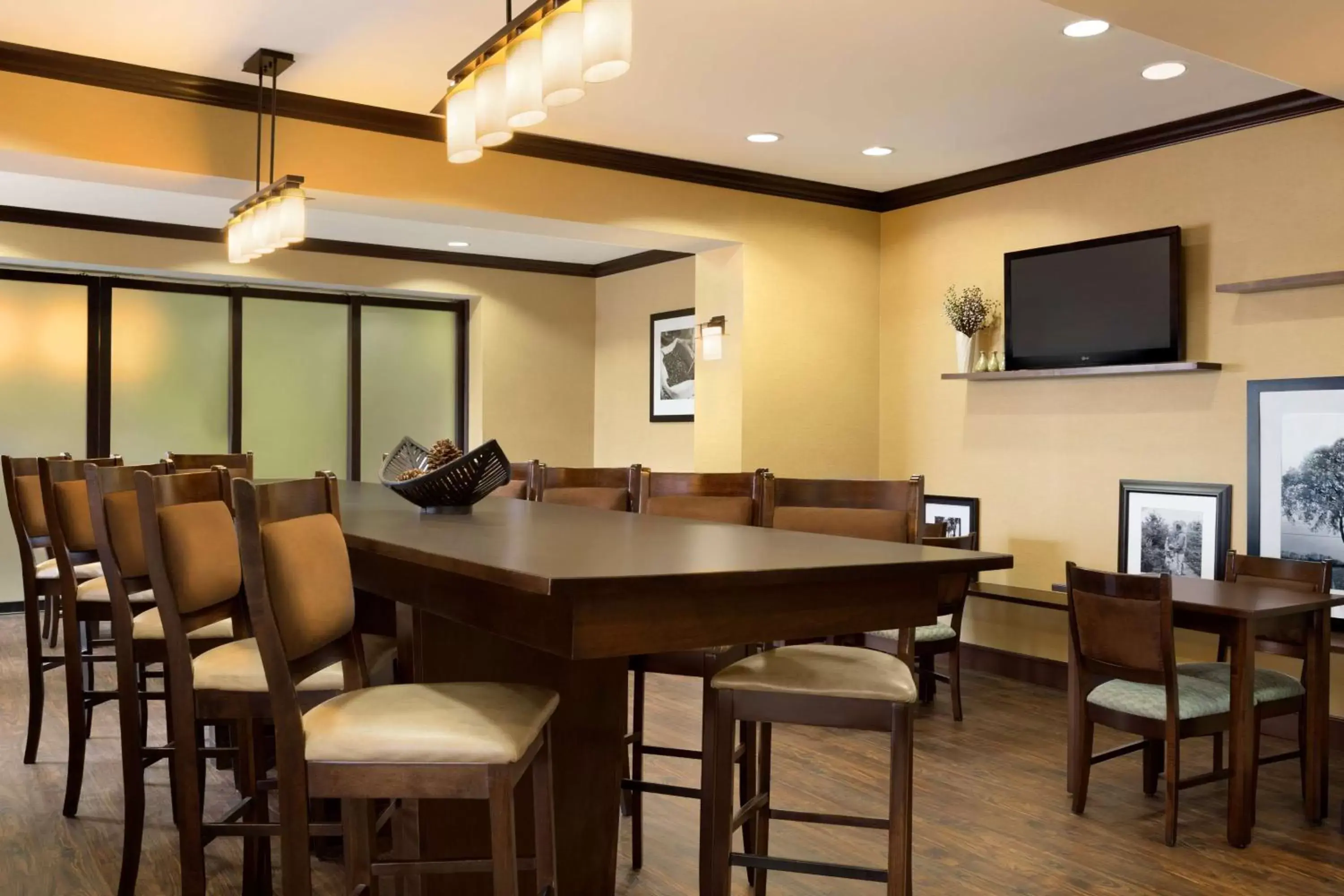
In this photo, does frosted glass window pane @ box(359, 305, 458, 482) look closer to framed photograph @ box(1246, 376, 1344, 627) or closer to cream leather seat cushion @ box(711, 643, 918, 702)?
framed photograph @ box(1246, 376, 1344, 627)

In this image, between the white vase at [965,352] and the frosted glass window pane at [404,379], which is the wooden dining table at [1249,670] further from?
the frosted glass window pane at [404,379]

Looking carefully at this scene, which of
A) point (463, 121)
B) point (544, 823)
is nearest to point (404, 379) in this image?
point (463, 121)

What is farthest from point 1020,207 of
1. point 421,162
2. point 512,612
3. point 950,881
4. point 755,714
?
point 512,612

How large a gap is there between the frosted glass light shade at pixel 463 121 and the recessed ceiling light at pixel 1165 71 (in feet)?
8.91

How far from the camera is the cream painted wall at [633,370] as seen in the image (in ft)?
25.5

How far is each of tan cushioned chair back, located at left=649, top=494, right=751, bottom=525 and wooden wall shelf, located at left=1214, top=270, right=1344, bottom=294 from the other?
8.08 feet

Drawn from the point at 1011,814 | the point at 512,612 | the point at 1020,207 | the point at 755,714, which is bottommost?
the point at 1011,814

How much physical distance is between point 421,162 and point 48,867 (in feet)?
10.5

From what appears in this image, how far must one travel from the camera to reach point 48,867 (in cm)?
286

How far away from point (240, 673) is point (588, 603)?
97 cm

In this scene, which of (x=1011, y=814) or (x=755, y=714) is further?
(x=1011, y=814)

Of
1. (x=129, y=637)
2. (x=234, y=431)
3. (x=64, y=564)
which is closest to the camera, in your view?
(x=129, y=637)

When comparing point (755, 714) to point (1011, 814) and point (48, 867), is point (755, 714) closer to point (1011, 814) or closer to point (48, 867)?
point (1011, 814)

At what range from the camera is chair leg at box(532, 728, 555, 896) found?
1868mm
